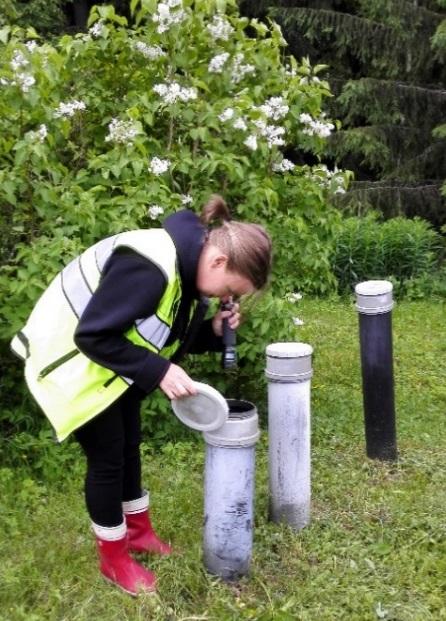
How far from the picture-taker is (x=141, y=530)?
2.82 meters

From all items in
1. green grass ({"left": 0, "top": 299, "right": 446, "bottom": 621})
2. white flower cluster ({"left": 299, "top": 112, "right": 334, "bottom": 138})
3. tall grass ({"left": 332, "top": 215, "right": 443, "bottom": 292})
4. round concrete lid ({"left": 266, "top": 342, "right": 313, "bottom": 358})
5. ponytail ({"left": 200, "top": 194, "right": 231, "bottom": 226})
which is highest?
ponytail ({"left": 200, "top": 194, "right": 231, "bottom": 226})

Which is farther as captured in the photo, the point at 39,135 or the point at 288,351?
the point at 39,135

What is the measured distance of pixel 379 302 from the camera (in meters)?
3.43

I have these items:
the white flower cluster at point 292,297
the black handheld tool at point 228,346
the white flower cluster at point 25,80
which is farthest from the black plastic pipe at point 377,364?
the white flower cluster at point 25,80

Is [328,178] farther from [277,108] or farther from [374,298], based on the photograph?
[374,298]

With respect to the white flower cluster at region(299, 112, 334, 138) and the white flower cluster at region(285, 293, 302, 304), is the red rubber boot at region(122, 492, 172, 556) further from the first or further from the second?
the white flower cluster at region(299, 112, 334, 138)

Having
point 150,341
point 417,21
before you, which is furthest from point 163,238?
point 417,21

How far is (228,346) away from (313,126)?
6.77 ft

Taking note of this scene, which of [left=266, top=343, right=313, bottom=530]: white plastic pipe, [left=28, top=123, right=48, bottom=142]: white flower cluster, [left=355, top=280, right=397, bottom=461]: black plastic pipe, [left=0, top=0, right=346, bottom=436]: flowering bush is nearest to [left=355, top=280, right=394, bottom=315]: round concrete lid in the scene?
[left=355, top=280, right=397, bottom=461]: black plastic pipe

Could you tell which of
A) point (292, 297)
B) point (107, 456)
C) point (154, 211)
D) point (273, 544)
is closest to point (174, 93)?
point (154, 211)

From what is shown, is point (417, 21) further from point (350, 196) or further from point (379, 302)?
point (379, 302)

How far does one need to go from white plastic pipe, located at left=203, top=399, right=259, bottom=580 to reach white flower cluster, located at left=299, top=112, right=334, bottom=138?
211 cm

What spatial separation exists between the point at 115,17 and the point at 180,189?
916 millimetres

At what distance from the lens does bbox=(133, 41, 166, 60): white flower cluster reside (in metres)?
3.87
